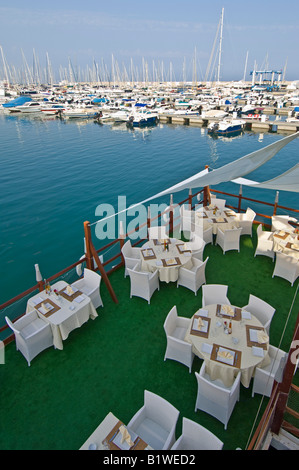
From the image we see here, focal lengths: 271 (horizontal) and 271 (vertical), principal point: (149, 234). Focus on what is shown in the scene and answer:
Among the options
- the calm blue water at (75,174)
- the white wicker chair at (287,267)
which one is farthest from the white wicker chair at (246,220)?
the calm blue water at (75,174)

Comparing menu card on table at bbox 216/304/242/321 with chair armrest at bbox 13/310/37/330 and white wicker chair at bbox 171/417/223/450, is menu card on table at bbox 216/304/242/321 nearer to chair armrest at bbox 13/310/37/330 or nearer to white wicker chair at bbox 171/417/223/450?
white wicker chair at bbox 171/417/223/450

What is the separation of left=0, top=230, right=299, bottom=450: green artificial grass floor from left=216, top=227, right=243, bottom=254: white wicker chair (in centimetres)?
177

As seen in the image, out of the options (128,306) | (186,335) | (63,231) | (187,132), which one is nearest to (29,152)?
(63,231)

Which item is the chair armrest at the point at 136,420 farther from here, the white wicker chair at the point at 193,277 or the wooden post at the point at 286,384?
the white wicker chair at the point at 193,277

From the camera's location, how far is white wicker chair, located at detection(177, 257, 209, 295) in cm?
723

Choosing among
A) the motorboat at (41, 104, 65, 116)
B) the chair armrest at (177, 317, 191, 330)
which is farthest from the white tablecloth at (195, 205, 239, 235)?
the motorboat at (41, 104, 65, 116)

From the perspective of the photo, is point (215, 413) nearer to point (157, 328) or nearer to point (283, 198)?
point (157, 328)

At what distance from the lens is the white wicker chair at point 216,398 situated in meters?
4.29

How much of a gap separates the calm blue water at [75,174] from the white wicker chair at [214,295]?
29.5 ft

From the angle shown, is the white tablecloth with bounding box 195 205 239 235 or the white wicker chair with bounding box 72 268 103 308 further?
the white tablecloth with bounding box 195 205 239 235

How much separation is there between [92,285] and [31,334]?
6.30 feet

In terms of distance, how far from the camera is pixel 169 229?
10.2m

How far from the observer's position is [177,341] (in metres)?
5.22

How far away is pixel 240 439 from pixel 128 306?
147 inches
